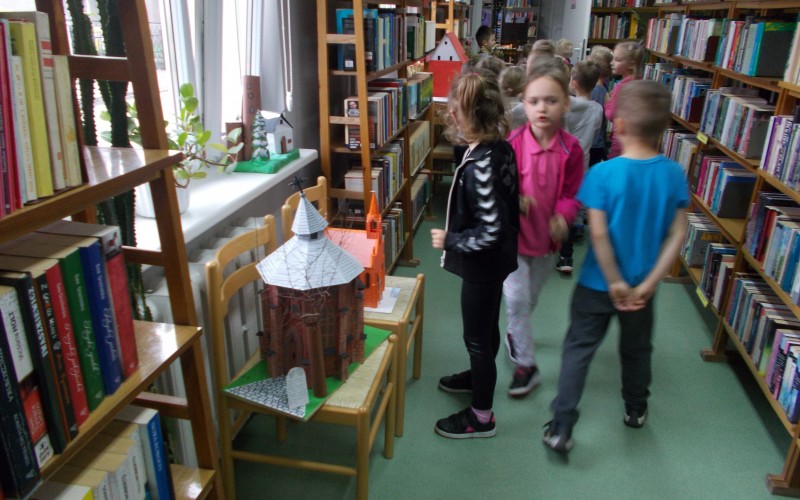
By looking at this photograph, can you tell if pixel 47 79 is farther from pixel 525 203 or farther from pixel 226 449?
pixel 525 203

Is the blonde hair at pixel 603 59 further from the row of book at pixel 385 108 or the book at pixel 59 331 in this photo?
the book at pixel 59 331

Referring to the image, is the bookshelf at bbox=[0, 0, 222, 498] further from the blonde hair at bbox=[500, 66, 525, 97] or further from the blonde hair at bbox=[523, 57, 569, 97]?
the blonde hair at bbox=[500, 66, 525, 97]

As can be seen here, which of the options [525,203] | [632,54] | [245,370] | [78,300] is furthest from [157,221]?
[632,54]

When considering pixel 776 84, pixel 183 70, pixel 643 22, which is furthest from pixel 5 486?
pixel 643 22

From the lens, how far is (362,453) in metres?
1.54

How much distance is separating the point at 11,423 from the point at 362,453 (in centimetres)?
94

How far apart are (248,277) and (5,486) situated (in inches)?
36.8

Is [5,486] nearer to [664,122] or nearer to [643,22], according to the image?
[664,122]

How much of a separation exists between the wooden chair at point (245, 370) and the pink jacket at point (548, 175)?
29.2 inches

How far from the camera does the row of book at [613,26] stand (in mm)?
6488

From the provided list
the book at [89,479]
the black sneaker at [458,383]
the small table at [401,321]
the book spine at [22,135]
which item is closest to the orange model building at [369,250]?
the small table at [401,321]

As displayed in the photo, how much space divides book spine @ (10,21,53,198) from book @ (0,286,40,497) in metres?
0.17

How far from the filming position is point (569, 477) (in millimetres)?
1906

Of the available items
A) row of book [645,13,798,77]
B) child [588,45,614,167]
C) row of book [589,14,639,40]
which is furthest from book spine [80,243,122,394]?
row of book [589,14,639,40]
